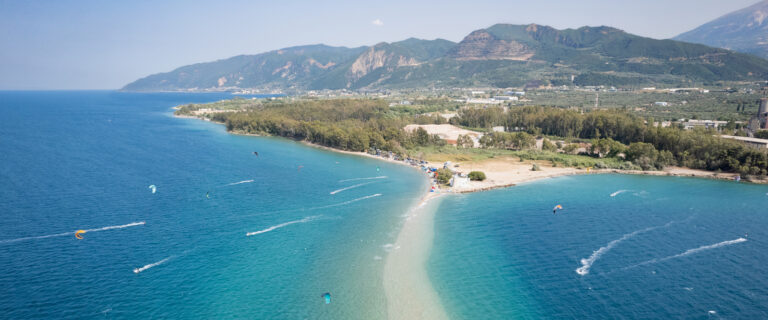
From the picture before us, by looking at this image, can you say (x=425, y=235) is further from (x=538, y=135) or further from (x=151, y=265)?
(x=538, y=135)

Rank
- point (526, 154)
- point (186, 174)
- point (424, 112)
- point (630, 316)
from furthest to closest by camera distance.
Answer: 1. point (424, 112)
2. point (526, 154)
3. point (186, 174)
4. point (630, 316)

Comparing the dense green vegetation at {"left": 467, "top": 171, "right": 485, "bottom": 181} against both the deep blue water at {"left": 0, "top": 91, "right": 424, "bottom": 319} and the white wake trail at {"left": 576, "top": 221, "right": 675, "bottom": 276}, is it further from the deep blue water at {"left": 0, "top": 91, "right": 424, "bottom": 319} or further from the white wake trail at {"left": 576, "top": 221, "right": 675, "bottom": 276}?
the white wake trail at {"left": 576, "top": 221, "right": 675, "bottom": 276}

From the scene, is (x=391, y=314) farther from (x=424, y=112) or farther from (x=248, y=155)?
(x=424, y=112)

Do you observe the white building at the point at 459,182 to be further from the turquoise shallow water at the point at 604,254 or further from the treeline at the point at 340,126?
the treeline at the point at 340,126

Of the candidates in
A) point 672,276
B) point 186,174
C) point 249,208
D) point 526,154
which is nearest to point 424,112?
point 526,154

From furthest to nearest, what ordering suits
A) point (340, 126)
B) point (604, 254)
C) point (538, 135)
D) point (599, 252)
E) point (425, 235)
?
point (340, 126) < point (538, 135) < point (425, 235) < point (599, 252) < point (604, 254)

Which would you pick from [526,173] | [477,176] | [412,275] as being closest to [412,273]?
[412,275]
